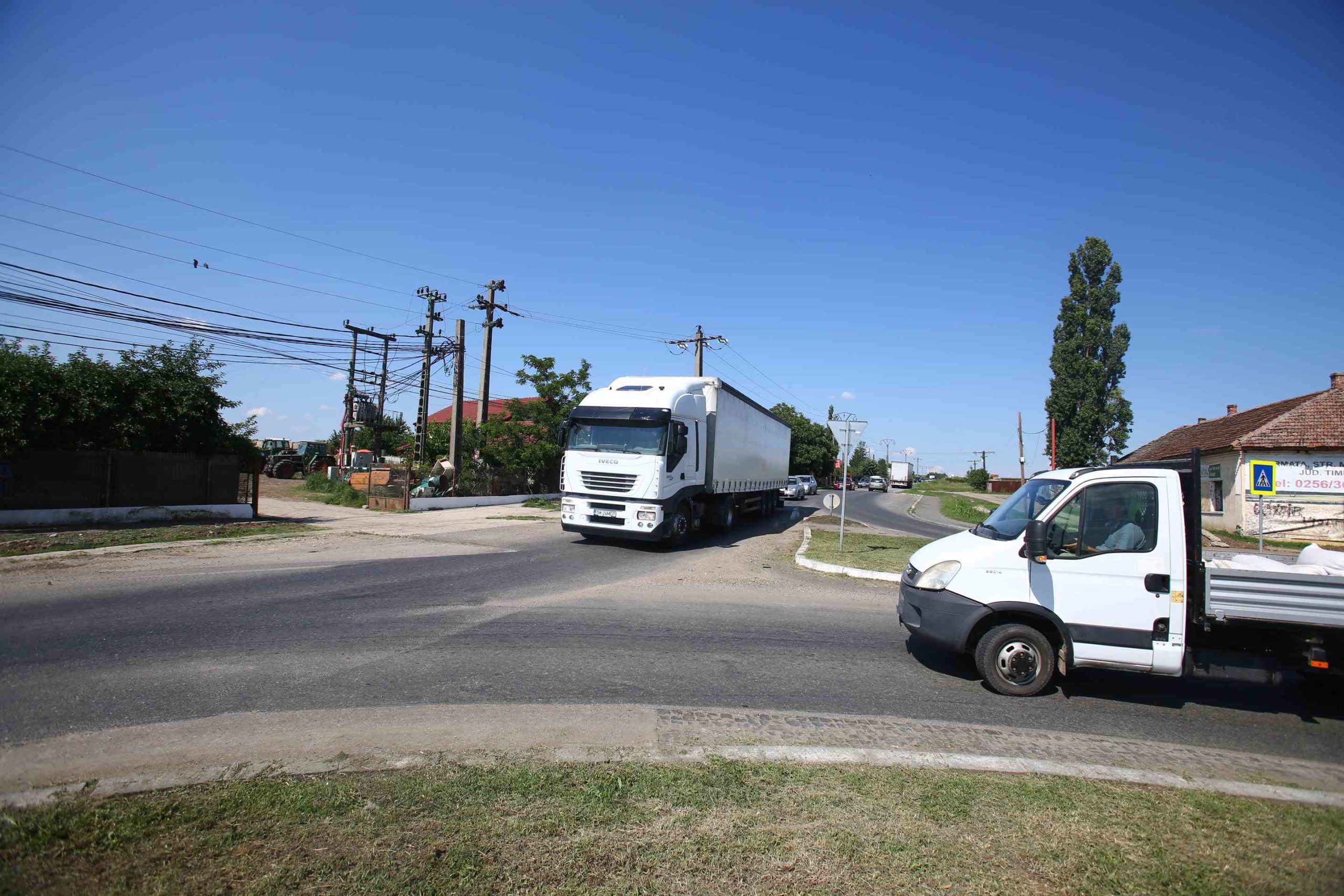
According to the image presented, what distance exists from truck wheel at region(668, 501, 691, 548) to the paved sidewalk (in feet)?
30.7

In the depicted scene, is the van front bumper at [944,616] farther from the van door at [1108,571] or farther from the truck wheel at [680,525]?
the truck wheel at [680,525]

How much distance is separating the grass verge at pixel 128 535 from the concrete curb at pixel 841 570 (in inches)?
484

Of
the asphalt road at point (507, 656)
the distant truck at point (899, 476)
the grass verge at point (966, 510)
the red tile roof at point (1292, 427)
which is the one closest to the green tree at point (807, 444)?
the distant truck at point (899, 476)

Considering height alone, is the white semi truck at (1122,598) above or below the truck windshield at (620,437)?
below

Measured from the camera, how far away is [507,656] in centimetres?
645

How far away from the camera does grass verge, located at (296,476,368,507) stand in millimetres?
26672

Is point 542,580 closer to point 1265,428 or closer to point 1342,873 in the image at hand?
point 1342,873

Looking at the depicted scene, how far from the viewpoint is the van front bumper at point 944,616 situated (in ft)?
18.8

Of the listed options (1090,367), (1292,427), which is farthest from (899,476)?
(1292,427)

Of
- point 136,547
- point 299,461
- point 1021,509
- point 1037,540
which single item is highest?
point 299,461

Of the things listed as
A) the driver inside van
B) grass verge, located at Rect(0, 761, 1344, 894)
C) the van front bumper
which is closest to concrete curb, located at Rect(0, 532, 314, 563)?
grass verge, located at Rect(0, 761, 1344, 894)

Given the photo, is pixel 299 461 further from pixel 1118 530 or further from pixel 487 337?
pixel 1118 530

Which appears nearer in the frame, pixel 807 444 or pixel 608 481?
pixel 608 481

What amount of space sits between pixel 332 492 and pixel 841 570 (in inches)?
993
